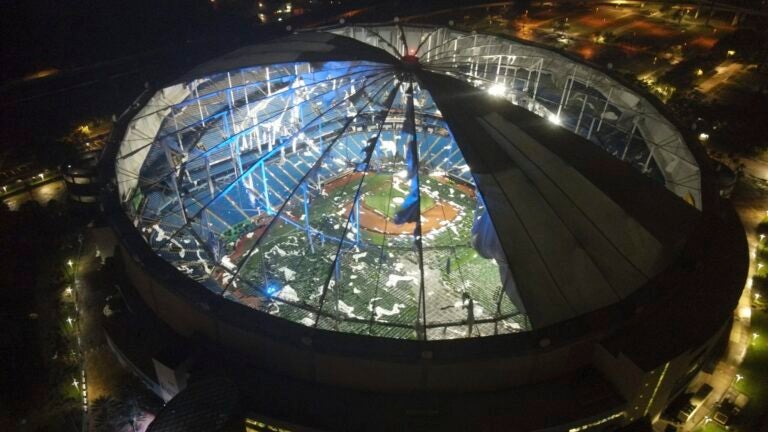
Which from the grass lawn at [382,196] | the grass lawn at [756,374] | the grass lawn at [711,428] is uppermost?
the grass lawn at [382,196]

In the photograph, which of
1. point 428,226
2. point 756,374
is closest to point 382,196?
point 428,226

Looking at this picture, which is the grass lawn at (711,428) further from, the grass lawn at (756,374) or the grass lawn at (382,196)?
the grass lawn at (382,196)

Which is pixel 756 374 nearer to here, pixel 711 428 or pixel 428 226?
pixel 711 428

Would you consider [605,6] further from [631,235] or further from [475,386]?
[475,386]

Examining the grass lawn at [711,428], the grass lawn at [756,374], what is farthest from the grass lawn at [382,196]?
the grass lawn at [756,374]

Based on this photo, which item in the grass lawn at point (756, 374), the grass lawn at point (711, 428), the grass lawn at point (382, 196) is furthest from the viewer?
the grass lawn at point (382, 196)

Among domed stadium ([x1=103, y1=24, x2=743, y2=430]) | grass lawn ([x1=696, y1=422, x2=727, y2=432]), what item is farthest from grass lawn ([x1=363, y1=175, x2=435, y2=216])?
grass lawn ([x1=696, y1=422, x2=727, y2=432])

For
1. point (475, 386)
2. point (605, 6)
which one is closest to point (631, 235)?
point (475, 386)
